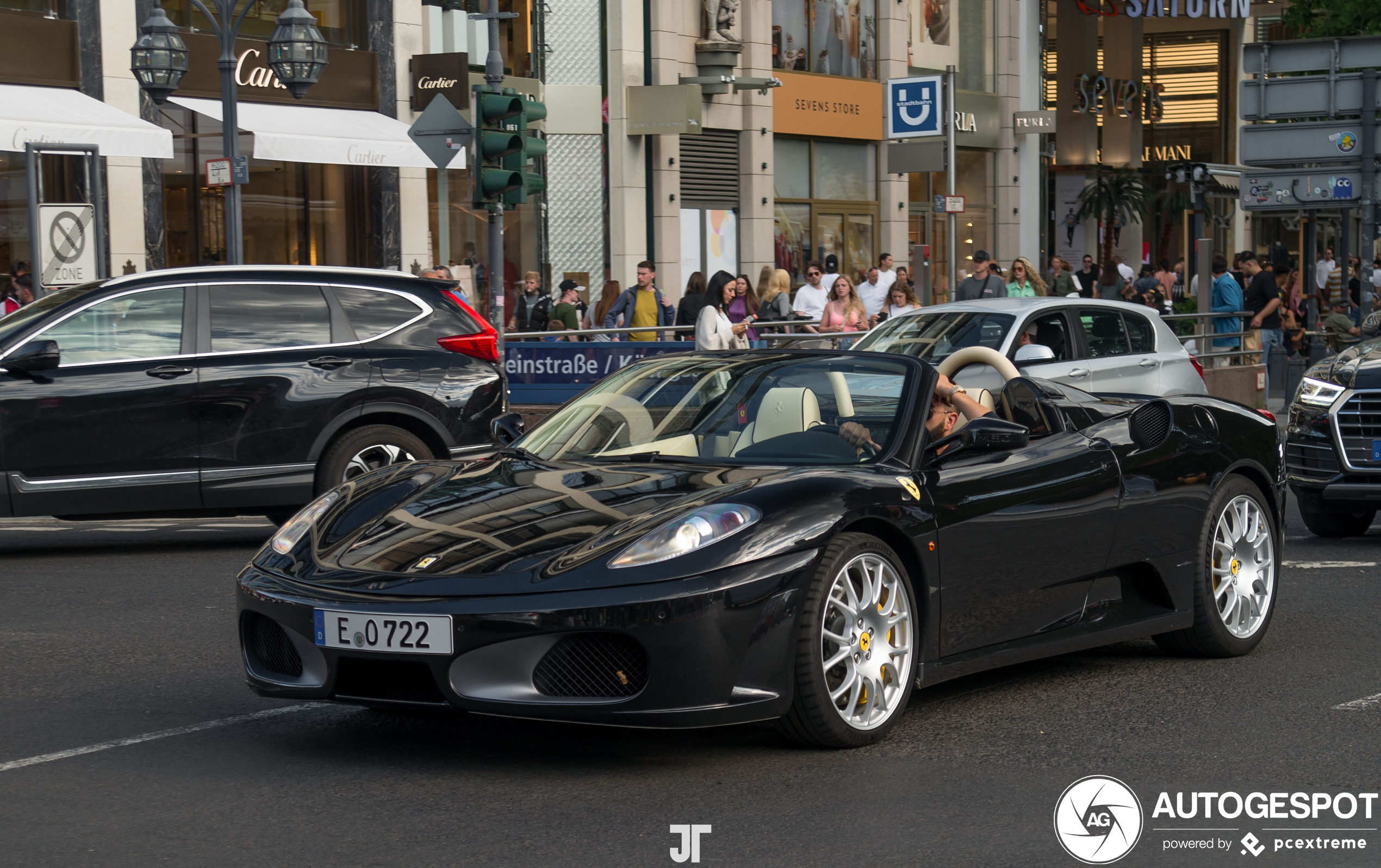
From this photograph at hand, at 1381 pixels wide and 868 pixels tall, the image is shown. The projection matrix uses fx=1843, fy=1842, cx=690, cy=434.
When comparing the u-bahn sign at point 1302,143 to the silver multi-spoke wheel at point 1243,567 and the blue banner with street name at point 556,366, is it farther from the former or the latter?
the silver multi-spoke wheel at point 1243,567

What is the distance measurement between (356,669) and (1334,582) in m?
5.94

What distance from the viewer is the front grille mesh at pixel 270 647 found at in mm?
5637

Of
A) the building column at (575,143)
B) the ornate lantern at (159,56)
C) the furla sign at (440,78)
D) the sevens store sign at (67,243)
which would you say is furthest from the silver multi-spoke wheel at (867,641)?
the building column at (575,143)

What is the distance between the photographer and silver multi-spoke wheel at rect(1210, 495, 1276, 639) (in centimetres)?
729

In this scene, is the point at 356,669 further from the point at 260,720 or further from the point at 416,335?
the point at 416,335

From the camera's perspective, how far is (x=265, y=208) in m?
25.5

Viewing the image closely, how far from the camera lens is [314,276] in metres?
11.5

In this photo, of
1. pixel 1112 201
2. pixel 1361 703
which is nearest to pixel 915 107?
pixel 1361 703

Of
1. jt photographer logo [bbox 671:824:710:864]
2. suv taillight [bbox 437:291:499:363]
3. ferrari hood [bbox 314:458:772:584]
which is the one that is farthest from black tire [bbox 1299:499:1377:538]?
jt photographer logo [bbox 671:824:710:864]

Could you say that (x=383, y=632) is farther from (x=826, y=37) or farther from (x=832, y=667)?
(x=826, y=37)

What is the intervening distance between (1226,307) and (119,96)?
14099 mm

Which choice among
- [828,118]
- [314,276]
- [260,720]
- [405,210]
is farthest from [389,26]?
[260,720]

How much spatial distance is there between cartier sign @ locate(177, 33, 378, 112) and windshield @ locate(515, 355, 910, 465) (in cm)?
1774

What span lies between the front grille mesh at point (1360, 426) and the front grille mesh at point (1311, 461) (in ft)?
0.39
